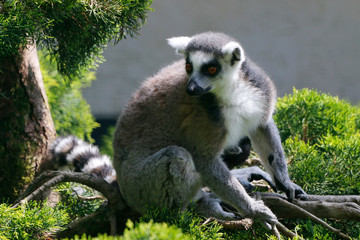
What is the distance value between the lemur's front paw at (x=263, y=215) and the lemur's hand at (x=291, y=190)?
0.68 ft

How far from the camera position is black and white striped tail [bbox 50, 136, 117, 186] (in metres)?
2.72

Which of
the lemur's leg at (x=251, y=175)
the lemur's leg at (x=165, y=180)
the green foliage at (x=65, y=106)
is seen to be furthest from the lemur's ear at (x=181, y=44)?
the green foliage at (x=65, y=106)

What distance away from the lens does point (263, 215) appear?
6.70 ft

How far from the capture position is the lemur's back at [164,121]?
7.52ft

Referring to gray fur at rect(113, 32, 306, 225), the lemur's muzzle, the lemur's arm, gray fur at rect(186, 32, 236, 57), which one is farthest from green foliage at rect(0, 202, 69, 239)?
the lemur's arm

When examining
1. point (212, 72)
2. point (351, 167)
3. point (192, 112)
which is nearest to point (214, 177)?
point (192, 112)

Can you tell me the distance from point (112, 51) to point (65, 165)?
4.76 m

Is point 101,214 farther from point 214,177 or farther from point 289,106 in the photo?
point 289,106

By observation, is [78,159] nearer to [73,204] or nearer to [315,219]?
[73,204]

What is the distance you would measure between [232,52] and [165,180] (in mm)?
809

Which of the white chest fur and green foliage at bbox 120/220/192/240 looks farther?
the white chest fur

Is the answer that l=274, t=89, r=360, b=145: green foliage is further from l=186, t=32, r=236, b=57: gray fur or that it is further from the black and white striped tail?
the black and white striped tail

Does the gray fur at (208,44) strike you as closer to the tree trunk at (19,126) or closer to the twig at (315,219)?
the twig at (315,219)

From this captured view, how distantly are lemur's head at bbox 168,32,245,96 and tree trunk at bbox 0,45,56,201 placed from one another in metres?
1.14
